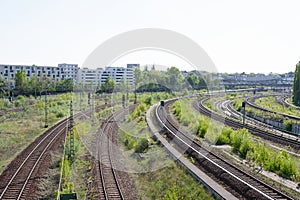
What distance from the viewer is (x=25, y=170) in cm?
1383

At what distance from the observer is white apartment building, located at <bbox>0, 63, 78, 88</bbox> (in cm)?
7738

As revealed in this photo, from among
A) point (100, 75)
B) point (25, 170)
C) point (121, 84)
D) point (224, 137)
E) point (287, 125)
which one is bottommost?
point (25, 170)

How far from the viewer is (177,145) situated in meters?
16.9

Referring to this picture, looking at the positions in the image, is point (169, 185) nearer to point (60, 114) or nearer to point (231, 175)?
point (231, 175)

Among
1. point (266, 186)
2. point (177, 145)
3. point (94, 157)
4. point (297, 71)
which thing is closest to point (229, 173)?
point (266, 186)

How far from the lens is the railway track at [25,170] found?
449 inches

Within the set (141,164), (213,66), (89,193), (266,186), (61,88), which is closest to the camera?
(266,186)

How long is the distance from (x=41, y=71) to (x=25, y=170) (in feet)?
255

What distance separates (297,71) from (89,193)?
143 feet

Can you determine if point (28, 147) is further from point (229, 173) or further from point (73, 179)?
point (229, 173)

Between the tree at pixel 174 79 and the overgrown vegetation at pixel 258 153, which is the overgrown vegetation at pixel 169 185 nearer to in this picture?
the overgrown vegetation at pixel 258 153

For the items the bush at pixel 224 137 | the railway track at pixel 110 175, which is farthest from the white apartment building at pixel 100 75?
the bush at pixel 224 137

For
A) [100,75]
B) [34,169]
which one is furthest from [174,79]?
[34,169]

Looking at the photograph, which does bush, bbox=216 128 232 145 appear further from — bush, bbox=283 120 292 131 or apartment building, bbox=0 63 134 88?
apartment building, bbox=0 63 134 88
